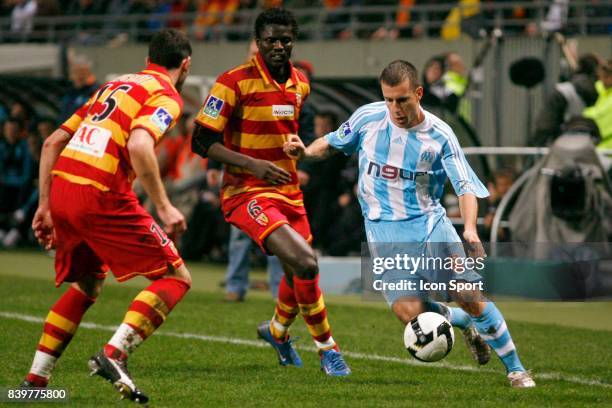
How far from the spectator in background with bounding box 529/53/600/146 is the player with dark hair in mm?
7379

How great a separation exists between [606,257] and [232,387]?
6.29m

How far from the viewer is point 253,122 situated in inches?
367

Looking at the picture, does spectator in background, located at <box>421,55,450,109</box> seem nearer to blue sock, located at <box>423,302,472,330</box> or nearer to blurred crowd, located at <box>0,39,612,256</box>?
blurred crowd, located at <box>0,39,612,256</box>

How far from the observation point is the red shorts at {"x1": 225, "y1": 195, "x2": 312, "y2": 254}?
902 centimetres

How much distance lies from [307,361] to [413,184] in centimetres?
191

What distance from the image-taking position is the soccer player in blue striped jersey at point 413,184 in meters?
8.25

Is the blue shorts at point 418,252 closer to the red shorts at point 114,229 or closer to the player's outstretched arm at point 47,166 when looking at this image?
the red shorts at point 114,229

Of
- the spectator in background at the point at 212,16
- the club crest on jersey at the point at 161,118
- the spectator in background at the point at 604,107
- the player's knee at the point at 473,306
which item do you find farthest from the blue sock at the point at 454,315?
the spectator in background at the point at 212,16

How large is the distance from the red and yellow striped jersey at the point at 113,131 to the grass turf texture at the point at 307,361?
125 cm

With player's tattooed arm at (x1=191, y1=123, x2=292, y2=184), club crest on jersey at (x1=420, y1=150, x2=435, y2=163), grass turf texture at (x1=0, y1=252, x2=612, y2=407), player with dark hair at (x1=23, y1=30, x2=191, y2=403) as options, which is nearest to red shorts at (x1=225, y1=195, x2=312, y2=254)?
player's tattooed arm at (x1=191, y1=123, x2=292, y2=184)

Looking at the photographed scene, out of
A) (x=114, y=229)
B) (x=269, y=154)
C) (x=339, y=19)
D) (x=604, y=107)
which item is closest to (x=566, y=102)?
(x=604, y=107)

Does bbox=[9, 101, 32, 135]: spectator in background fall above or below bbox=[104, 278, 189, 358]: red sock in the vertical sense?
below

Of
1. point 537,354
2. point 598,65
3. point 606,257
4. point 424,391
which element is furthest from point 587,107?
point 424,391

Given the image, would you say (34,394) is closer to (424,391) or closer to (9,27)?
(424,391)
